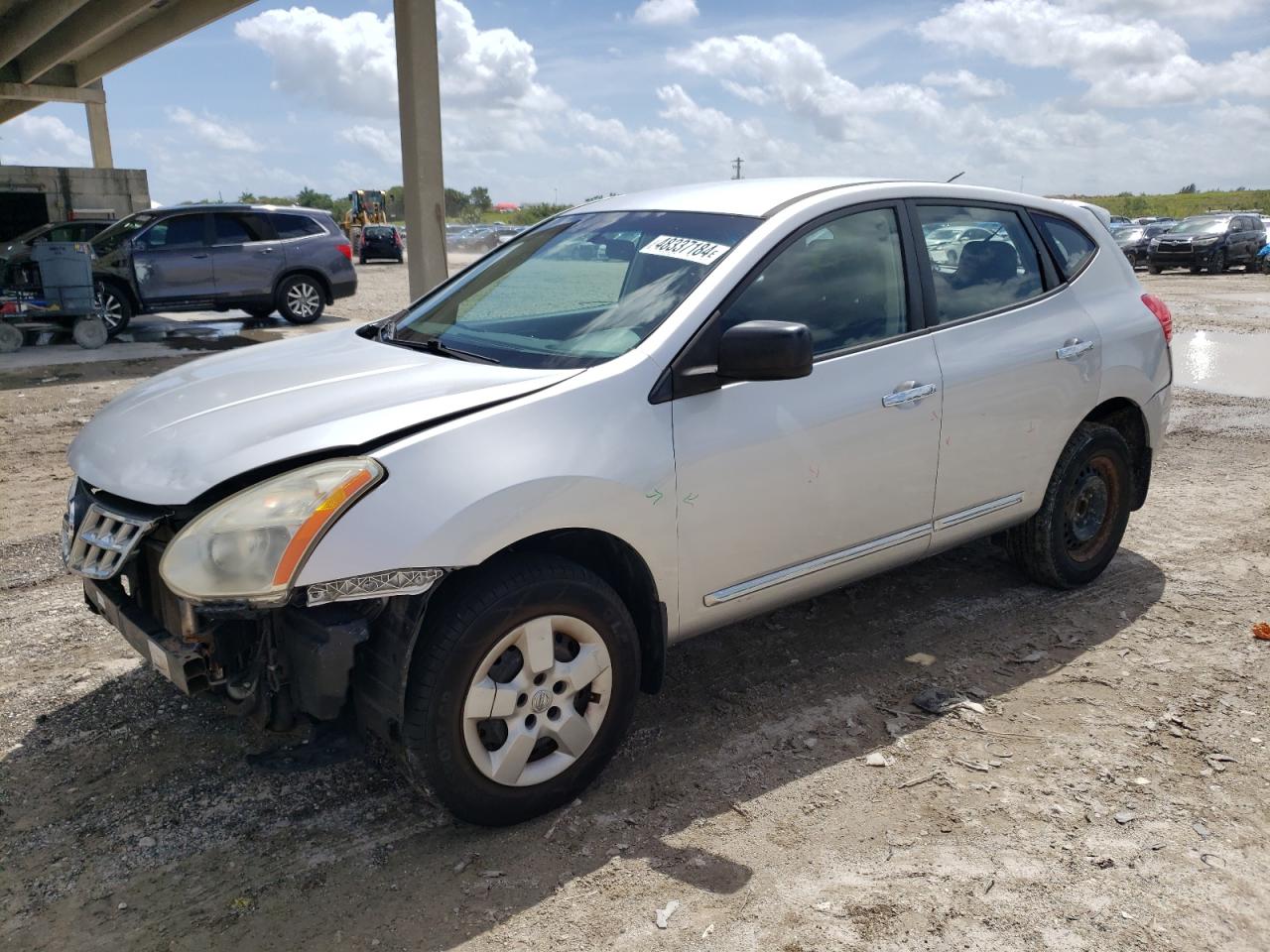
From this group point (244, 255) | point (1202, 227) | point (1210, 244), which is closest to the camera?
point (244, 255)

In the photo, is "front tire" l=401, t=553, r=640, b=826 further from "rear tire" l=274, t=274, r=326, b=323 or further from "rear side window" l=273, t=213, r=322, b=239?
"rear side window" l=273, t=213, r=322, b=239

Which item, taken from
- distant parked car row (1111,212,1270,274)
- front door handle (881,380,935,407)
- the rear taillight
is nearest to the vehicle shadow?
front door handle (881,380,935,407)

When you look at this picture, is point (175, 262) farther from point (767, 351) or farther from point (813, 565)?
point (767, 351)

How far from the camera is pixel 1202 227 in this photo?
28500mm

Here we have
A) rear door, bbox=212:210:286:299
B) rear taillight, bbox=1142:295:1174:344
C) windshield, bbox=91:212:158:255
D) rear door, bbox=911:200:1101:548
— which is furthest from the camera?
rear door, bbox=212:210:286:299

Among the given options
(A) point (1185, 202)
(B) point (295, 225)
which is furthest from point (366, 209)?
(A) point (1185, 202)

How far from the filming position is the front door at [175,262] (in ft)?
47.6

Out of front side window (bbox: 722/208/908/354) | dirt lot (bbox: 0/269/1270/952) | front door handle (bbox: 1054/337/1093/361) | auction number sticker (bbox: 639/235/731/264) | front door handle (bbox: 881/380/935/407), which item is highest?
auction number sticker (bbox: 639/235/731/264)

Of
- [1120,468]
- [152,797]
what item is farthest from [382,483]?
[1120,468]

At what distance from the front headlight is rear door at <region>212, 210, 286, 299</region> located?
13.6 metres

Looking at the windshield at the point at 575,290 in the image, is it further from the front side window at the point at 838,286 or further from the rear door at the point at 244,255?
the rear door at the point at 244,255

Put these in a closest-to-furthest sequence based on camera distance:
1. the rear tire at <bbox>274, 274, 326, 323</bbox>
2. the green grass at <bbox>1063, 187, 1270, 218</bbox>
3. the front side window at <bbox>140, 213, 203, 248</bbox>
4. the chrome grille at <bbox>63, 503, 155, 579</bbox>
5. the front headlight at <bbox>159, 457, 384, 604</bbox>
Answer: the front headlight at <bbox>159, 457, 384, 604</bbox> → the chrome grille at <bbox>63, 503, 155, 579</bbox> → the front side window at <bbox>140, 213, 203, 248</bbox> → the rear tire at <bbox>274, 274, 326, 323</bbox> → the green grass at <bbox>1063, 187, 1270, 218</bbox>

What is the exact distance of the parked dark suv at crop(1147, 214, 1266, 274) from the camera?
2811 cm

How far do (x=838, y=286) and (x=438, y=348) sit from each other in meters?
1.46
